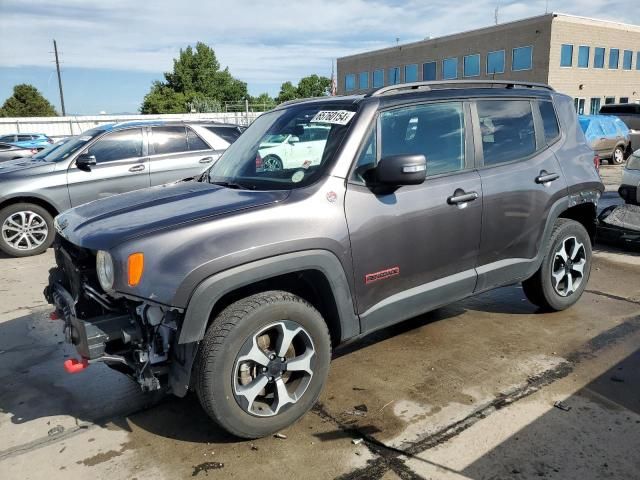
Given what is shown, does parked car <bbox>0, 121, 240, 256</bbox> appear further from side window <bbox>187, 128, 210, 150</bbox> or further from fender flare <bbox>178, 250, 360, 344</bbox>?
fender flare <bbox>178, 250, 360, 344</bbox>

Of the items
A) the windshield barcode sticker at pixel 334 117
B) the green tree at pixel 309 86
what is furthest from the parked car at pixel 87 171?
the green tree at pixel 309 86

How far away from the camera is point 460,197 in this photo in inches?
141

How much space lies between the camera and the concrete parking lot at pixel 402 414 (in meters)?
2.76

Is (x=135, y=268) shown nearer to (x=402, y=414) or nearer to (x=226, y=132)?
(x=402, y=414)

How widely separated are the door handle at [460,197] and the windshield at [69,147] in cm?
590

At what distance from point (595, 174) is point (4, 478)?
15.7ft

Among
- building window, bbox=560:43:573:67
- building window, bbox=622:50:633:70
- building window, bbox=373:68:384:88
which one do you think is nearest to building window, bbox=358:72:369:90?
building window, bbox=373:68:384:88

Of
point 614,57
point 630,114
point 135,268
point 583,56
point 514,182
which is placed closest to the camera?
point 135,268

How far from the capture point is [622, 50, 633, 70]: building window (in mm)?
42719

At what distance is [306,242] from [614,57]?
4753 centimetres

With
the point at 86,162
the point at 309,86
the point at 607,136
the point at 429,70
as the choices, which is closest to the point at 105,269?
the point at 86,162

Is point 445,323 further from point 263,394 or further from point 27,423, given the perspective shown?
point 27,423

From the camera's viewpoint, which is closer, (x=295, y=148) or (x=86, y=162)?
(x=295, y=148)

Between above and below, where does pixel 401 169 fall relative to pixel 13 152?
above
